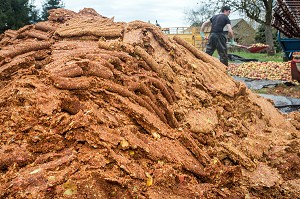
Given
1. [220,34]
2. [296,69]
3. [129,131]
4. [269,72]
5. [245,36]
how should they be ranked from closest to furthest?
[129,131] → [220,34] → [296,69] → [269,72] → [245,36]

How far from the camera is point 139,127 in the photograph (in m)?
2.37

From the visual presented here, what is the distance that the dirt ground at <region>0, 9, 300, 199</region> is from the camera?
6.00ft

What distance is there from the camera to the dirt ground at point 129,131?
1.83 metres

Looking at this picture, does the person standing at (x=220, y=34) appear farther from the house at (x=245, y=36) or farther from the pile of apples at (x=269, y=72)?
the house at (x=245, y=36)

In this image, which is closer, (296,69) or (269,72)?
(296,69)

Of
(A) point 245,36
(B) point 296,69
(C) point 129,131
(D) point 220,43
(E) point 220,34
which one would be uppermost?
(A) point 245,36

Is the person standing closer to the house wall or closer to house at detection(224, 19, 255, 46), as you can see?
house at detection(224, 19, 255, 46)

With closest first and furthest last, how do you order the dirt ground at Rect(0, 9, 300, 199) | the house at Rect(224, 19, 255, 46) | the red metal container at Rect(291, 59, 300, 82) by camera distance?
the dirt ground at Rect(0, 9, 300, 199)
the red metal container at Rect(291, 59, 300, 82)
the house at Rect(224, 19, 255, 46)

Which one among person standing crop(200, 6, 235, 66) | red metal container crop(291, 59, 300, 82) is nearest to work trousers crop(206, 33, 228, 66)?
person standing crop(200, 6, 235, 66)

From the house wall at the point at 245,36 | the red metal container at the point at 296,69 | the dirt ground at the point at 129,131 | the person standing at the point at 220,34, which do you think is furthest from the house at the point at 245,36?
the dirt ground at the point at 129,131

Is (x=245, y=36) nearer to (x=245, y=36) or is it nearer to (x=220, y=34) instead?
(x=245, y=36)

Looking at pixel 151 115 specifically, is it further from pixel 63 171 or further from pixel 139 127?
pixel 63 171

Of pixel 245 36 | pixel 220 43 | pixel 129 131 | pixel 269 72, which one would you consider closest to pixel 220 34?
pixel 220 43

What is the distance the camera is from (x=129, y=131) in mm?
2189
